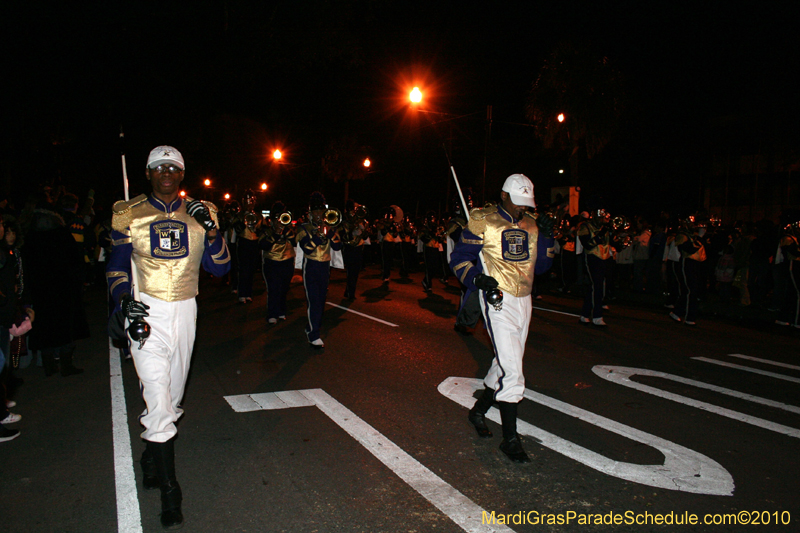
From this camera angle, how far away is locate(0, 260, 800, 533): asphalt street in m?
3.56

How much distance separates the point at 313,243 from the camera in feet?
29.0

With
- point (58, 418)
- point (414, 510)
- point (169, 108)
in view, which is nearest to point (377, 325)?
point (58, 418)

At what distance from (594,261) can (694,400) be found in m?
4.77

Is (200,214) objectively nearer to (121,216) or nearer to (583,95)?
(121,216)

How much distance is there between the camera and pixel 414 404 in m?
5.64

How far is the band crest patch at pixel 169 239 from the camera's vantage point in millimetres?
3684

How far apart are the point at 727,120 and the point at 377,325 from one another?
87.4 feet

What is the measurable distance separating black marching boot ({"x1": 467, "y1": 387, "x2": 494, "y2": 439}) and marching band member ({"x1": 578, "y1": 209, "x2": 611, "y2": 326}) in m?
6.13

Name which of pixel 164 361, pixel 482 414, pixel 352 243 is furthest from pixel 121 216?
pixel 352 243

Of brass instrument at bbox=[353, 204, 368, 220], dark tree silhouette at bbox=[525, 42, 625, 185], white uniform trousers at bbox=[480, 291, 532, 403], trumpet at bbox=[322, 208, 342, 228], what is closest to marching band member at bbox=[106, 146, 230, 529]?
white uniform trousers at bbox=[480, 291, 532, 403]

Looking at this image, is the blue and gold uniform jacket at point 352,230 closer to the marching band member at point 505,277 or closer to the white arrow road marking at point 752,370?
the white arrow road marking at point 752,370

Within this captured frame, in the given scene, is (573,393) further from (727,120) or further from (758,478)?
(727,120)

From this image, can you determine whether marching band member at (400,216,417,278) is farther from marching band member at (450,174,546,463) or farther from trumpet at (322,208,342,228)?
marching band member at (450,174,546,463)

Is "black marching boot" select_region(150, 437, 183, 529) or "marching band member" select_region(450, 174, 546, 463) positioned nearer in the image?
"black marching boot" select_region(150, 437, 183, 529)
